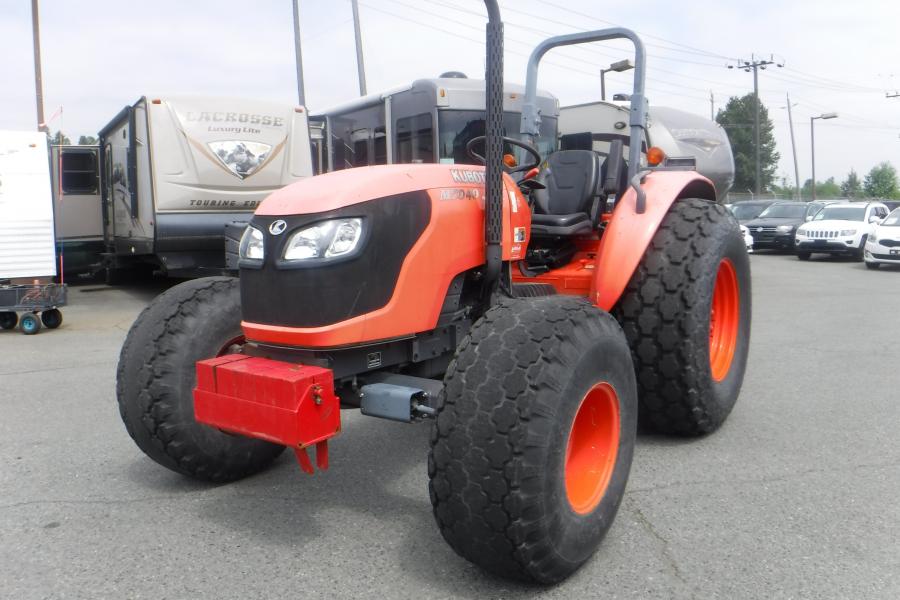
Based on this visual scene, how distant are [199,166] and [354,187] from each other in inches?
322

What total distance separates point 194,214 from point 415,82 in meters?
3.71

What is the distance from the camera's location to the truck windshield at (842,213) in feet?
66.0

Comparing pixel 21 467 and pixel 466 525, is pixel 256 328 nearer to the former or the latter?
pixel 466 525

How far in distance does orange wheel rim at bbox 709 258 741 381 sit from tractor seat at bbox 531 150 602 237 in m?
1.06

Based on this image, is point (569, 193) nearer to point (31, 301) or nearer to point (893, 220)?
point (31, 301)

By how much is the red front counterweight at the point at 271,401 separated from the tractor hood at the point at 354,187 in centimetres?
63

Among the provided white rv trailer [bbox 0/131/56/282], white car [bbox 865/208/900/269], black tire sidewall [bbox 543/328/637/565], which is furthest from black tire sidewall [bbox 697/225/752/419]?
white car [bbox 865/208/900/269]

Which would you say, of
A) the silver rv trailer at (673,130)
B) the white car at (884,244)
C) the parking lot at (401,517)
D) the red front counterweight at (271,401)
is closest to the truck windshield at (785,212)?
the white car at (884,244)

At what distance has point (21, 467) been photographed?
4.29 metres

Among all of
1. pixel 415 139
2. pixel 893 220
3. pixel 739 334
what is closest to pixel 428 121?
pixel 415 139

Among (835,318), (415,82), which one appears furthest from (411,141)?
(835,318)

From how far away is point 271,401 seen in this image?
109 inches

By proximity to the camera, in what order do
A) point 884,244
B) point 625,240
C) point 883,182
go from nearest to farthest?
point 625,240 → point 884,244 → point 883,182

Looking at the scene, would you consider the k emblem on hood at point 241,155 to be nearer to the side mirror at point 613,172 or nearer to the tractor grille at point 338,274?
the side mirror at point 613,172
